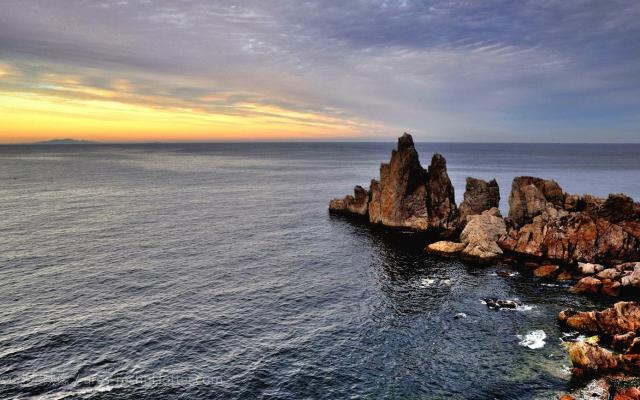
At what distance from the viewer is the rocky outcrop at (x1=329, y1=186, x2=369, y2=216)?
105 m

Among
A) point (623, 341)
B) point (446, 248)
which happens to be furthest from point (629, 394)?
point (446, 248)

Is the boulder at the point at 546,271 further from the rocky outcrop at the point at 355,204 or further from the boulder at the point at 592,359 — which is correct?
the rocky outcrop at the point at 355,204

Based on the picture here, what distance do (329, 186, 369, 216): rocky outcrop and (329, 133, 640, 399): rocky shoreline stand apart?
0.81 feet

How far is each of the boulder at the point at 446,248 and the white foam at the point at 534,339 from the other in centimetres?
2896

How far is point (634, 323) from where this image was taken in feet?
142

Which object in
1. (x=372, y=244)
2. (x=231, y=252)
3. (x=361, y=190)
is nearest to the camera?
(x=231, y=252)

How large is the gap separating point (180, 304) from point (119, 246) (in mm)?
28584

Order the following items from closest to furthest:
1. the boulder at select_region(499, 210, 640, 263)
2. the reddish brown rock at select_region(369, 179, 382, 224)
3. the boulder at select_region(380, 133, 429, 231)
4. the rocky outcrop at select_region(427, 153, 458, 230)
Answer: the boulder at select_region(499, 210, 640, 263)
the rocky outcrop at select_region(427, 153, 458, 230)
the boulder at select_region(380, 133, 429, 231)
the reddish brown rock at select_region(369, 179, 382, 224)

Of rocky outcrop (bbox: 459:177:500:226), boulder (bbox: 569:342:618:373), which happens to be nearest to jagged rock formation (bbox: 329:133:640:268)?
rocky outcrop (bbox: 459:177:500:226)

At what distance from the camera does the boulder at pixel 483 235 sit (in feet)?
233

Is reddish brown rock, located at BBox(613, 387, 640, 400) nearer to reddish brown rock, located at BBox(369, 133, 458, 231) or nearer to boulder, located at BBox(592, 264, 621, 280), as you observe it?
boulder, located at BBox(592, 264, 621, 280)

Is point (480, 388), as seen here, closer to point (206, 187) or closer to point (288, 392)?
point (288, 392)

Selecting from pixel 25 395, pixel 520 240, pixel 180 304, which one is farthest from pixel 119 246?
pixel 520 240

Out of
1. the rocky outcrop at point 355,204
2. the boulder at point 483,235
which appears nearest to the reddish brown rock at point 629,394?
the boulder at point 483,235
